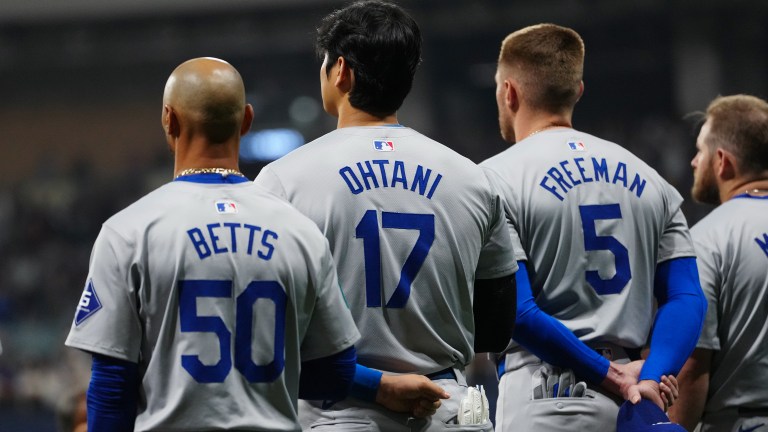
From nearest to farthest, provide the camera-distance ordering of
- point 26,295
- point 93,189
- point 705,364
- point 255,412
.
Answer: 1. point 255,412
2. point 705,364
3. point 26,295
4. point 93,189

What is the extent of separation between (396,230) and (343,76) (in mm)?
434

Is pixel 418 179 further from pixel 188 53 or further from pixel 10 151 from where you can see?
pixel 10 151

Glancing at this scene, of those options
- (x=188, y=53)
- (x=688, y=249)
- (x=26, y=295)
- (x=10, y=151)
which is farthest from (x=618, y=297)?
(x=10, y=151)

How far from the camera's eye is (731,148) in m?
3.62

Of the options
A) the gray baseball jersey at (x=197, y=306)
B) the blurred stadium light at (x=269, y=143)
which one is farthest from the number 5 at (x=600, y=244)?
the blurred stadium light at (x=269, y=143)

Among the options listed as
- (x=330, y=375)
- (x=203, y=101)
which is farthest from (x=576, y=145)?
(x=203, y=101)

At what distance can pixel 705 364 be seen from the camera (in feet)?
11.1

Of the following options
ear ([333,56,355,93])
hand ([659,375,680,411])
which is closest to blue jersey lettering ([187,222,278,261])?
ear ([333,56,355,93])

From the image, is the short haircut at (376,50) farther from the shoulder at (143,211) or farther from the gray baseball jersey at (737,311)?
the gray baseball jersey at (737,311)

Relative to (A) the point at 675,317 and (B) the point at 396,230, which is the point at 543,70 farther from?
(B) the point at 396,230

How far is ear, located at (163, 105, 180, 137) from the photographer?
87.1 inches

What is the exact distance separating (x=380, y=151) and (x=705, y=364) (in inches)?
61.9

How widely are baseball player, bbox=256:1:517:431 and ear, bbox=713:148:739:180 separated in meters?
1.40

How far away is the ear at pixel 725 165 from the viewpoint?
3.63m
